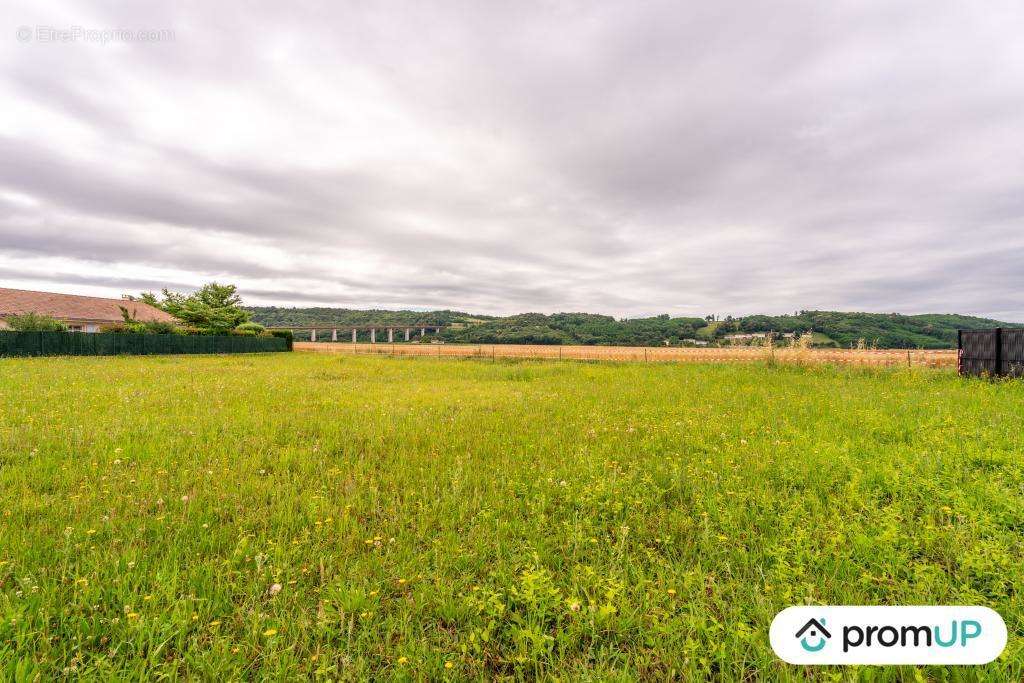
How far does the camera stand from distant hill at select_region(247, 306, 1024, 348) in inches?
1984

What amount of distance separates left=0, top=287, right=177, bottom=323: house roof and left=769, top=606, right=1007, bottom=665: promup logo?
61489mm

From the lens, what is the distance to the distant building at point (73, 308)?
41469mm

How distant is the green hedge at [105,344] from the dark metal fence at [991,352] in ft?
160

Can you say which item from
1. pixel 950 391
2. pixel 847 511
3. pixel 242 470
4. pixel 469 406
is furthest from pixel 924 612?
pixel 950 391

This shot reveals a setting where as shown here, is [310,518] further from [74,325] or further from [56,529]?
[74,325]

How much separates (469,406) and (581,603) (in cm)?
721


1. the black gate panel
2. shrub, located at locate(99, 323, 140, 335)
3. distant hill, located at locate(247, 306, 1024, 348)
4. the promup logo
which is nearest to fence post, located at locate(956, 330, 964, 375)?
the black gate panel

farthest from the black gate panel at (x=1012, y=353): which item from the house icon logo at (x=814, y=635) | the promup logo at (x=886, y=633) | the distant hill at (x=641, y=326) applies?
the house icon logo at (x=814, y=635)

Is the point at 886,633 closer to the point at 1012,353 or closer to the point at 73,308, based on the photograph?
the point at 1012,353

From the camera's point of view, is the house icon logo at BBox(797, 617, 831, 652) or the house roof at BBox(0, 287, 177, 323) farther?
the house roof at BBox(0, 287, 177, 323)

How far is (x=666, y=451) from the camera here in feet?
20.2

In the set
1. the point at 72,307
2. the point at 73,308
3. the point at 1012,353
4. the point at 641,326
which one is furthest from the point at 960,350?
the point at 72,307

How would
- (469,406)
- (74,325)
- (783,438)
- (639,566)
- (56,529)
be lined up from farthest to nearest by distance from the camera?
(74,325) → (469,406) → (783,438) → (56,529) → (639,566)

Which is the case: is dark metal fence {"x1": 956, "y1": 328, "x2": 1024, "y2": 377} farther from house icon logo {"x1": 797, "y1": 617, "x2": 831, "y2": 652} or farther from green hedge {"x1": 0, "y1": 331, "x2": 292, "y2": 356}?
green hedge {"x1": 0, "y1": 331, "x2": 292, "y2": 356}
